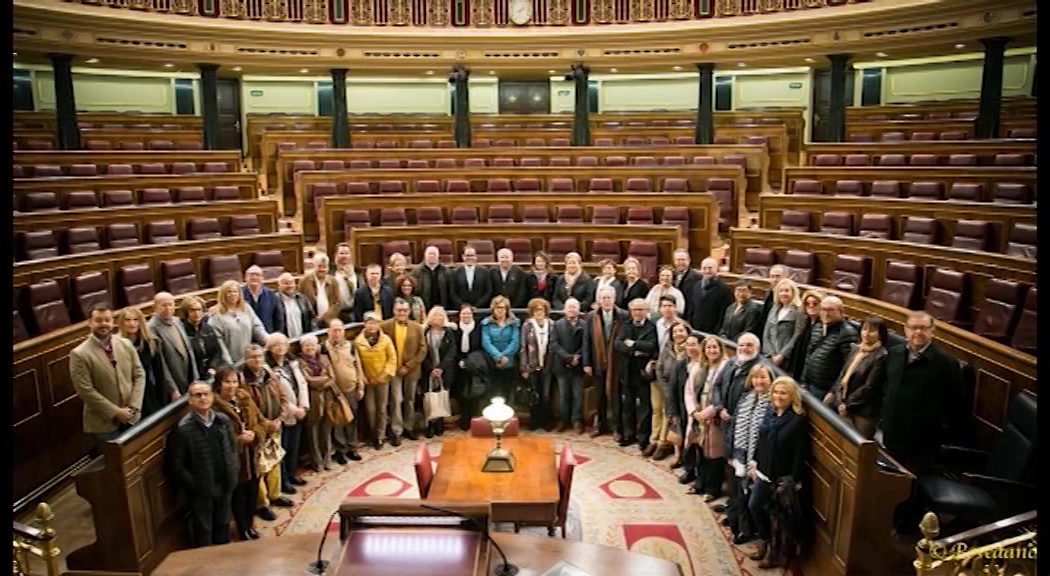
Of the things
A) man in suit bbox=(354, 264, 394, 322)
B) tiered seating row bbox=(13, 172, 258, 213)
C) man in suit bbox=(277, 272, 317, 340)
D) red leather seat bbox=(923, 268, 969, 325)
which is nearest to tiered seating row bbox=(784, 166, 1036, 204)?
red leather seat bbox=(923, 268, 969, 325)

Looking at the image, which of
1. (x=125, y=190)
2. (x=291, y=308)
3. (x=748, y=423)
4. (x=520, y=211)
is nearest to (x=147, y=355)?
(x=291, y=308)

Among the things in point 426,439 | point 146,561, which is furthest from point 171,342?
point 426,439

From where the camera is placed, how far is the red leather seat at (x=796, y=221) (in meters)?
7.91

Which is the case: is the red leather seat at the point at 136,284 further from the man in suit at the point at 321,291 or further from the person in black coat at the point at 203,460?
the person in black coat at the point at 203,460

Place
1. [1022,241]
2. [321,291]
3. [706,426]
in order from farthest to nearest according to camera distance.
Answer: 1. [321,291]
2. [1022,241]
3. [706,426]

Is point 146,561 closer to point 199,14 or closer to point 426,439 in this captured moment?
point 426,439

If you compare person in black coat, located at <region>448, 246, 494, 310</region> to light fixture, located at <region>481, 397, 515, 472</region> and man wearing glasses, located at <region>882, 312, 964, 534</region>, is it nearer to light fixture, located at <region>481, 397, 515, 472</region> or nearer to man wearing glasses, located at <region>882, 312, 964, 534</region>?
light fixture, located at <region>481, 397, 515, 472</region>

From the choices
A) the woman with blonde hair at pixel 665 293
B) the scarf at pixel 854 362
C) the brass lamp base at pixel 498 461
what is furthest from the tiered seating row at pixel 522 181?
the scarf at pixel 854 362

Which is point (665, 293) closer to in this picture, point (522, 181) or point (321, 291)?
point (321, 291)

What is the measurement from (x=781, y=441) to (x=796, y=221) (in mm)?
4332

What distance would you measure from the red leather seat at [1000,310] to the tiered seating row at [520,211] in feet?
12.1

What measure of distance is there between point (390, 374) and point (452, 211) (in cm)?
328

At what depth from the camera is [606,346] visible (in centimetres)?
636

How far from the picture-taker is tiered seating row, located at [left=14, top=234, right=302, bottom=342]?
547cm
